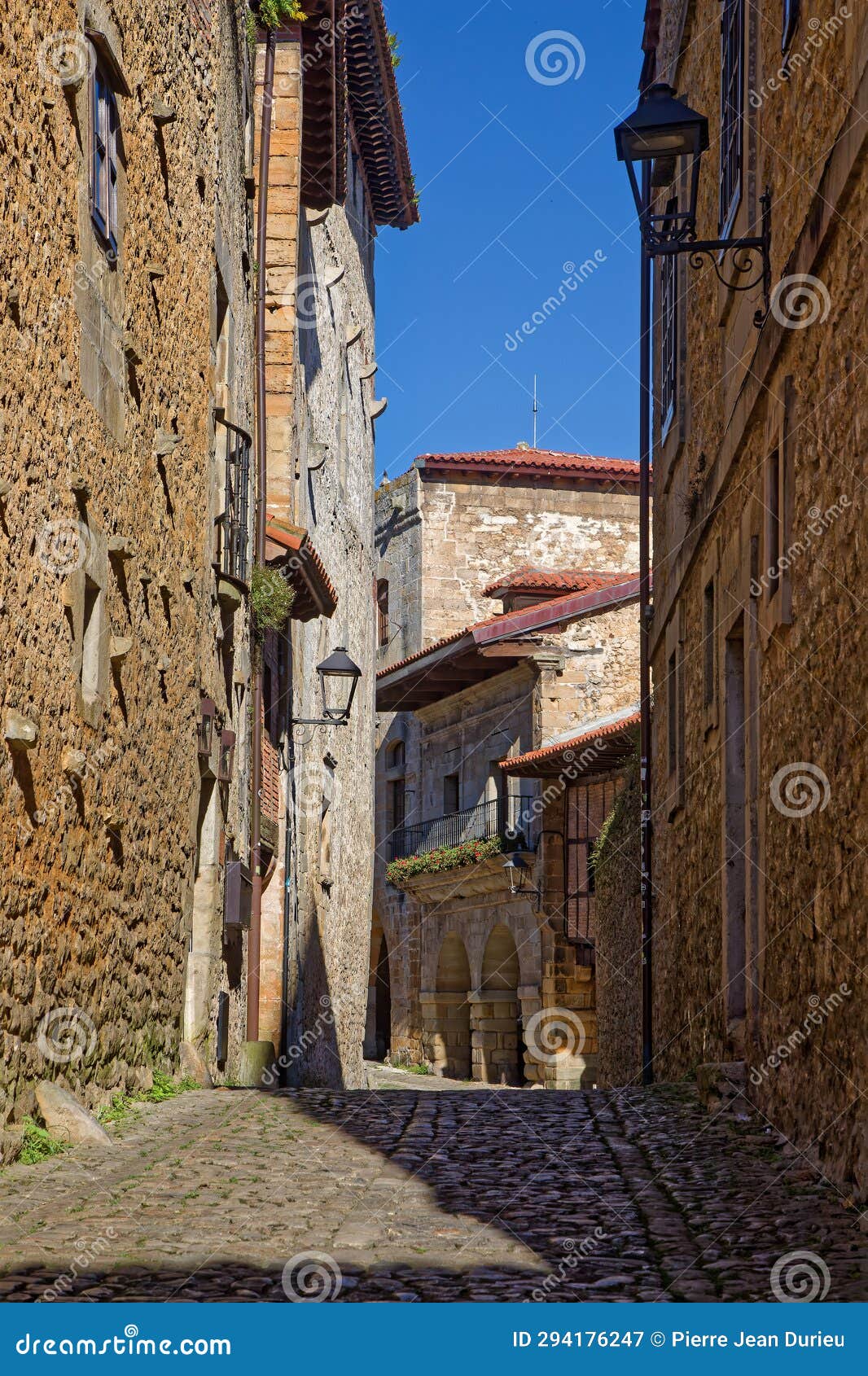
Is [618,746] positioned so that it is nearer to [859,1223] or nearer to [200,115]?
[200,115]

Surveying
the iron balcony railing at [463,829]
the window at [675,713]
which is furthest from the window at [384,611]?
the window at [675,713]

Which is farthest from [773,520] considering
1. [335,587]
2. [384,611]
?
[384,611]

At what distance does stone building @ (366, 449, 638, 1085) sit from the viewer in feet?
86.8

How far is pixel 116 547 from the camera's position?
8.07 meters

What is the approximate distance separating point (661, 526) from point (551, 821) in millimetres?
12650

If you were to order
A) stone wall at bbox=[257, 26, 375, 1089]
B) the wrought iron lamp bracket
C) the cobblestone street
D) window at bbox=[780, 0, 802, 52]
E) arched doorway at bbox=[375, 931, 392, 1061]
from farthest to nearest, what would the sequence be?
arched doorway at bbox=[375, 931, 392, 1061] < stone wall at bbox=[257, 26, 375, 1089] < the wrought iron lamp bracket < window at bbox=[780, 0, 802, 52] < the cobblestone street

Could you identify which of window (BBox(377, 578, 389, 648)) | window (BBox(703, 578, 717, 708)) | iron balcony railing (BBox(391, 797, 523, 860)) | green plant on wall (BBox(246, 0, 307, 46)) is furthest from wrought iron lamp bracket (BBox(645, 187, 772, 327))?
window (BBox(377, 578, 389, 648))

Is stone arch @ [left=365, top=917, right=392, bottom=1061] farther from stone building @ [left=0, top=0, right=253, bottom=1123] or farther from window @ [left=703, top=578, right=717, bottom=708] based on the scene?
window @ [left=703, top=578, right=717, bottom=708]

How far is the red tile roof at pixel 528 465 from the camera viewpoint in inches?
1396

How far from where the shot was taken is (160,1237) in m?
4.65

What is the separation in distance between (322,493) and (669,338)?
7.47 m

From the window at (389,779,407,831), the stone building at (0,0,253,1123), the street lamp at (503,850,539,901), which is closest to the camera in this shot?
the stone building at (0,0,253,1123)

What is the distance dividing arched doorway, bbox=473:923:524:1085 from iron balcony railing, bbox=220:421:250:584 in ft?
53.7

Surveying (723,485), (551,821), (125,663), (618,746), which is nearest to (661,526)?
(723,485)
